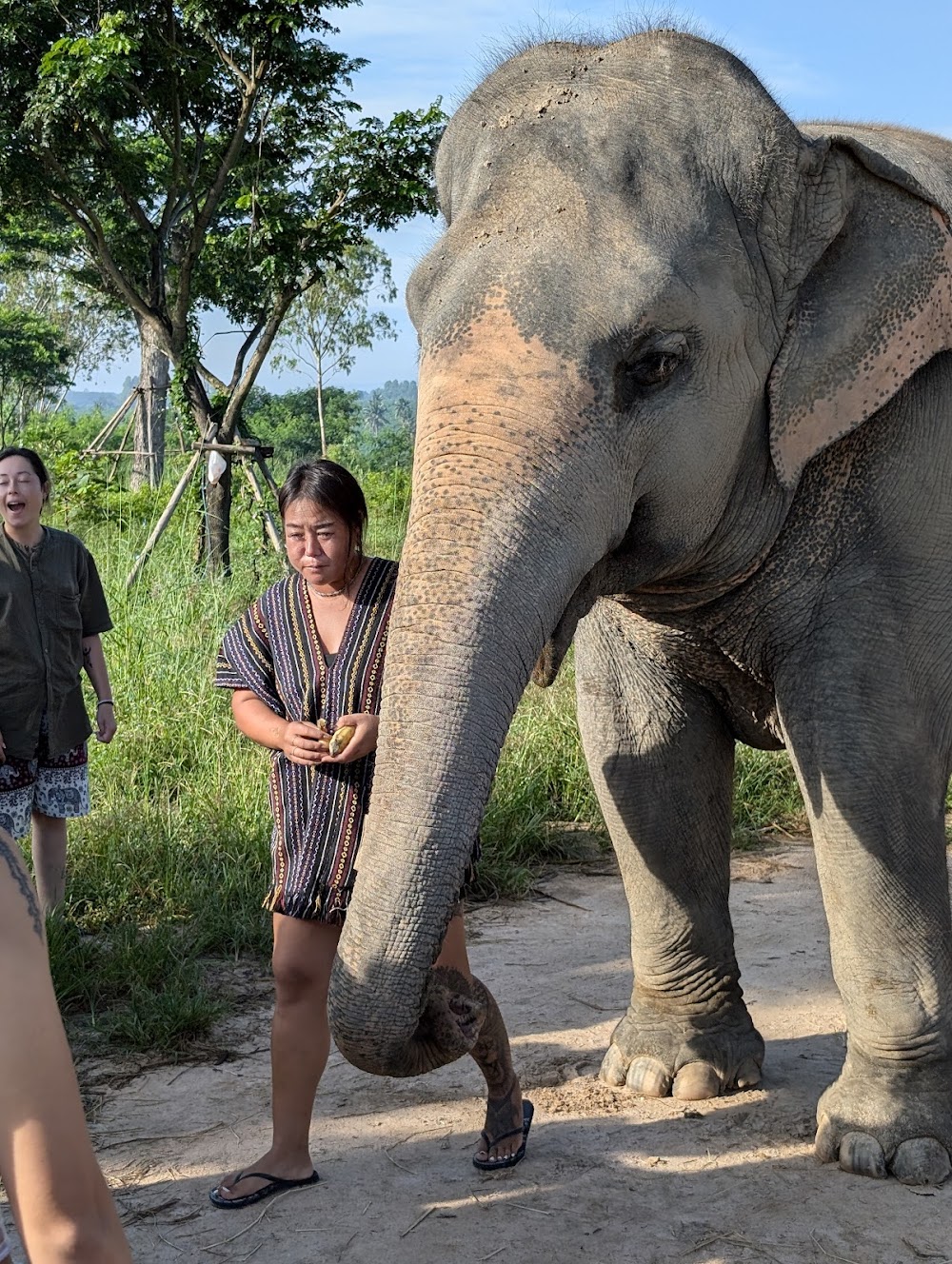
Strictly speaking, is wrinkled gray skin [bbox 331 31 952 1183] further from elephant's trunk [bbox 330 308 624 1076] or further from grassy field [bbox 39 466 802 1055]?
grassy field [bbox 39 466 802 1055]

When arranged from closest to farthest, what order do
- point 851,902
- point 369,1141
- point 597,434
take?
1. point 597,434
2. point 851,902
3. point 369,1141

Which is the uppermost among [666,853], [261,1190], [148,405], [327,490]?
[148,405]

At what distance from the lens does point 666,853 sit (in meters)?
3.87

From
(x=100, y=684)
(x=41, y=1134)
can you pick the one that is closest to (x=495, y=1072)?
(x=41, y=1134)

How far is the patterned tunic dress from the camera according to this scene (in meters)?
3.20

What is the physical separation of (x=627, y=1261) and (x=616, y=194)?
208 cm

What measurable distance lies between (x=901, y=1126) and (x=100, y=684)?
10.1 ft

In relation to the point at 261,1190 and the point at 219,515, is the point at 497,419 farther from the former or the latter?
the point at 219,515

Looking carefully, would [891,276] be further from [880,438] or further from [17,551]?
[17,551]

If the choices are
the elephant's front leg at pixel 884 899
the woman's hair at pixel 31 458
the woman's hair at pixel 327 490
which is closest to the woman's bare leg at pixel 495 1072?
the elephant's front leg at pixel 884 899

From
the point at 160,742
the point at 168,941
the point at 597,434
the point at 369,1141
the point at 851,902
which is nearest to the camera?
the point at 597,434

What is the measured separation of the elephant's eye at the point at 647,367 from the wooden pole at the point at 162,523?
653cm

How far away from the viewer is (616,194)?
277 centimetres

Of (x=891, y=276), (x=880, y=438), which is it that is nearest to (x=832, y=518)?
(x=880, y=438)
